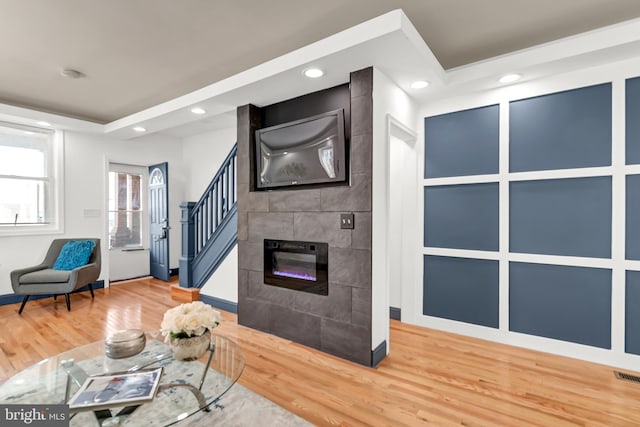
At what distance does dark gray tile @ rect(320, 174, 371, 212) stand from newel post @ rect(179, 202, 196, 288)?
2.54m

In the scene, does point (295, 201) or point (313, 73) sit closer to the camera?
point (313, 73)

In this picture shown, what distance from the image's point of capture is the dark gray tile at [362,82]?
2441 mm

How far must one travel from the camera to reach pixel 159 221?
18.2 feet

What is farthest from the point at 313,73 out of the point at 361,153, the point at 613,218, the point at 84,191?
the point at 84,191

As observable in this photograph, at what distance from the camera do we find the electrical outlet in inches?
99.7

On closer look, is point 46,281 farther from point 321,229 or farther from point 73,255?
point 321,229

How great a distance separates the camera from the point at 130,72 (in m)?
3.18

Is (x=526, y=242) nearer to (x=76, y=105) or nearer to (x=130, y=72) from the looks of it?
(x=130, y=72)

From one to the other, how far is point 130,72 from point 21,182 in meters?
2.76

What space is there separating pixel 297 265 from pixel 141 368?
5.00 ft

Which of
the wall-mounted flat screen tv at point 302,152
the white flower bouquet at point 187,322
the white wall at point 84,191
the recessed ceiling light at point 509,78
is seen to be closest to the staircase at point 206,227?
the wall-mounted flat screen tv at point 302,152

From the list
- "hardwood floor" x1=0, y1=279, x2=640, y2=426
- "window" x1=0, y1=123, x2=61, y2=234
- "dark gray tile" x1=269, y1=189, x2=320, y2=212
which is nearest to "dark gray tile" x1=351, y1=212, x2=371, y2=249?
"dark gray tile" x1=269, y1=189, x2=320, y2=212

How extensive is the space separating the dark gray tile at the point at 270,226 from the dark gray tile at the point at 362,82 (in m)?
1.25

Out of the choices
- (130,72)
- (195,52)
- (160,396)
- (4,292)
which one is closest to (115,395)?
(160,396)
